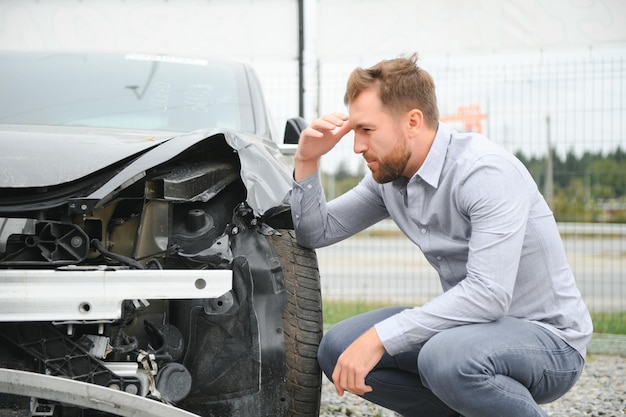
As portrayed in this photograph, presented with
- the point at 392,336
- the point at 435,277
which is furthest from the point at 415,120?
the point at 435,277

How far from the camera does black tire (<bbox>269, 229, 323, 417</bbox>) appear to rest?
8.45 feet

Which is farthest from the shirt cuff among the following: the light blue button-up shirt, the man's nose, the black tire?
the man's nose

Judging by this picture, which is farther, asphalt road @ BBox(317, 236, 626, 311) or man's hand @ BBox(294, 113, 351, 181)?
asphalt road @ BBox(317, 236, 626, 311)

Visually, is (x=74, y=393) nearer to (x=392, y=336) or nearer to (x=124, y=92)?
(x=392, y=336)

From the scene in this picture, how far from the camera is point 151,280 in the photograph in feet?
6.73

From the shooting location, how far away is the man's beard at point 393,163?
261cm

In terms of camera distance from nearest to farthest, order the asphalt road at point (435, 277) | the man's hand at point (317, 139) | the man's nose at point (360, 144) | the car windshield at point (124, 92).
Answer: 1. the man's nose at point (360, 144)
2. the man's hand at point (317, 139)
3. the car windshield at point (124, 92)
4. the asphalt road at point (435, 277)

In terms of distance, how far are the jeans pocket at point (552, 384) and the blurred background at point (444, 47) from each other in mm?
3562

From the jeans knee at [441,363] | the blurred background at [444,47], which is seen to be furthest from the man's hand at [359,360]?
the blurred background at [444,47]

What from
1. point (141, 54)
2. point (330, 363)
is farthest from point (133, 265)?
point (141, 54)

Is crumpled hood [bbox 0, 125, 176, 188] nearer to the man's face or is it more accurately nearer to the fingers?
the man's face

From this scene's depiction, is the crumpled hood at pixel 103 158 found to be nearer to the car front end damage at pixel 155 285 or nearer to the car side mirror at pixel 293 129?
the car front end damage at pixel 155 285

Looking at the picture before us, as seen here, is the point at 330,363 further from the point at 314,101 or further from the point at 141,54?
the point at 314,101

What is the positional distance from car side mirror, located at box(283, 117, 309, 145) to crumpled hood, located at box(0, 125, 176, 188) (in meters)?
1.47
